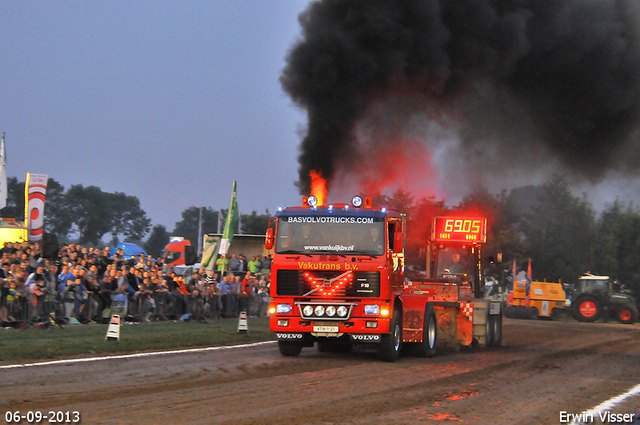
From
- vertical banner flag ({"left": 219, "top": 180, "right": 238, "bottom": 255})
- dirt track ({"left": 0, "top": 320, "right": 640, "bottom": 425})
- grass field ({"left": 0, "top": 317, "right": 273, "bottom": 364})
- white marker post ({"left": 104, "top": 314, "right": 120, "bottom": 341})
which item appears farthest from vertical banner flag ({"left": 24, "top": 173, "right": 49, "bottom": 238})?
dirt track ({"left": 0, "top": 320, "right": 640, "bottom": 425})

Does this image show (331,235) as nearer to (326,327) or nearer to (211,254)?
(326,327)

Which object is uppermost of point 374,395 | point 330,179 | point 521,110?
point 521,110

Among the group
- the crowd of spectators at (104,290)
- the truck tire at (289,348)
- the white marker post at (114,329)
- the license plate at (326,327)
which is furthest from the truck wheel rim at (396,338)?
the crowd of spectators at (104,290)

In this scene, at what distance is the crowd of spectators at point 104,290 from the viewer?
1625cm

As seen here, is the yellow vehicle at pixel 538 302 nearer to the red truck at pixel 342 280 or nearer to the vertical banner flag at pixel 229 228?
the vertical banner flag at pixel 229 228

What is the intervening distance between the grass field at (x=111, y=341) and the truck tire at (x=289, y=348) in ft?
7.69

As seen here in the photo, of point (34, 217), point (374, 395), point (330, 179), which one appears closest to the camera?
point (374, 395)

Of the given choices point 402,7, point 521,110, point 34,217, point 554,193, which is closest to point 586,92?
point 521,110

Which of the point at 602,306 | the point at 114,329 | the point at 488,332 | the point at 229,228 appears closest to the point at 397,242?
the point at 488,332

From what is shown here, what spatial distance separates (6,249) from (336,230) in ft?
40.2

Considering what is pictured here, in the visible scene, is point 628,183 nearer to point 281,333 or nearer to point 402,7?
point 402,7

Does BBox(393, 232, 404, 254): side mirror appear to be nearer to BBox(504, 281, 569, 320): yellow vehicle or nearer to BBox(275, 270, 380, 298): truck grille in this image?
BBox(275, 270, 380, 298): truck grille

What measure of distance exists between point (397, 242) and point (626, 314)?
85.3 feet

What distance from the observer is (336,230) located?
12.8 metres
